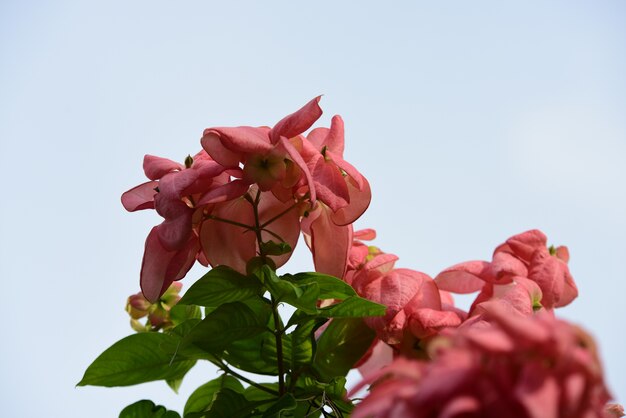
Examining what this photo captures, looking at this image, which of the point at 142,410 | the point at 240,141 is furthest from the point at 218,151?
the point at 142,410

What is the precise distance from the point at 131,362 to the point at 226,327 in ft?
0.38

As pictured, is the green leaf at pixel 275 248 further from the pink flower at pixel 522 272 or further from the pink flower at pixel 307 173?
the pink flower at pixel 522 272

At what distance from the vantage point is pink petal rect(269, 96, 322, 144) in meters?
0.55

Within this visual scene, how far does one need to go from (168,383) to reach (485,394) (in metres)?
0.54

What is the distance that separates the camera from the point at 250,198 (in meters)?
0.58

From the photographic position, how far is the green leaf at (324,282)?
1.85 ft

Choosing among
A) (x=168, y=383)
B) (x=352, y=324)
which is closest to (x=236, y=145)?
(x=352, y=324)

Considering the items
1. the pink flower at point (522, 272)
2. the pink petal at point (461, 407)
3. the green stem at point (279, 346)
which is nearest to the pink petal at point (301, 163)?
the green stem at point (279, 346)

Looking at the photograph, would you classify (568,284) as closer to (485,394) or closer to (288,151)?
(288,151)

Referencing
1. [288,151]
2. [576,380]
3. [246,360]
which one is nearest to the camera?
[576,380]

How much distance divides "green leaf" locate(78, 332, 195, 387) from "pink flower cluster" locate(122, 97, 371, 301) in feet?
0.18

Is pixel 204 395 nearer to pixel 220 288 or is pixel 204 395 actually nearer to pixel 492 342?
pixel 220 288

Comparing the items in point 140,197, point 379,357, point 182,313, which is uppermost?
point 140,197

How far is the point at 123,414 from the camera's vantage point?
612 millimetres
